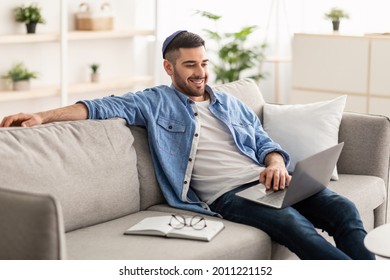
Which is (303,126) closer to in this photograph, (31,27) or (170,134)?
(170,134)

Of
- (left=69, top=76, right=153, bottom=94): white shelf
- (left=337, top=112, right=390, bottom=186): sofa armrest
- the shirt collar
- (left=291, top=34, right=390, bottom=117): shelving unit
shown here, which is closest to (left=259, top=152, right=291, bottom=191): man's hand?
the shirt collar

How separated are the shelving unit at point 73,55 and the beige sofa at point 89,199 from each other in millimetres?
2671

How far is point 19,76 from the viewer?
5.82m

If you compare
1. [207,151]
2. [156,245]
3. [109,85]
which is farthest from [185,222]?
[109,85]

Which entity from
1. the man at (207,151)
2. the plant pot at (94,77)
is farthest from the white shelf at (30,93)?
the man at (207,151)

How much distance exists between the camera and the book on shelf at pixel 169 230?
9.16ft

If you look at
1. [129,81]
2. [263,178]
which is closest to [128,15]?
[129,81]

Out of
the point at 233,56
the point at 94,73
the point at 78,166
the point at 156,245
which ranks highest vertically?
the point at 233,56

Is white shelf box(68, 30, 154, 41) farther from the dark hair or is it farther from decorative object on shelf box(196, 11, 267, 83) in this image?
the dark hair

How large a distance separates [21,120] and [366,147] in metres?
1.70

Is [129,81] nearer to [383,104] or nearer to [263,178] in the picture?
[383,104]

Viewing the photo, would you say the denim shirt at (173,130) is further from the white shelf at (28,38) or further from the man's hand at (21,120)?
the white shelf at (28,38)

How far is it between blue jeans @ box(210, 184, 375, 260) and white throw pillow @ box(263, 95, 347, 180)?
0.59 metres

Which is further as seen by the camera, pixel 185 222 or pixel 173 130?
pixel 173 130
